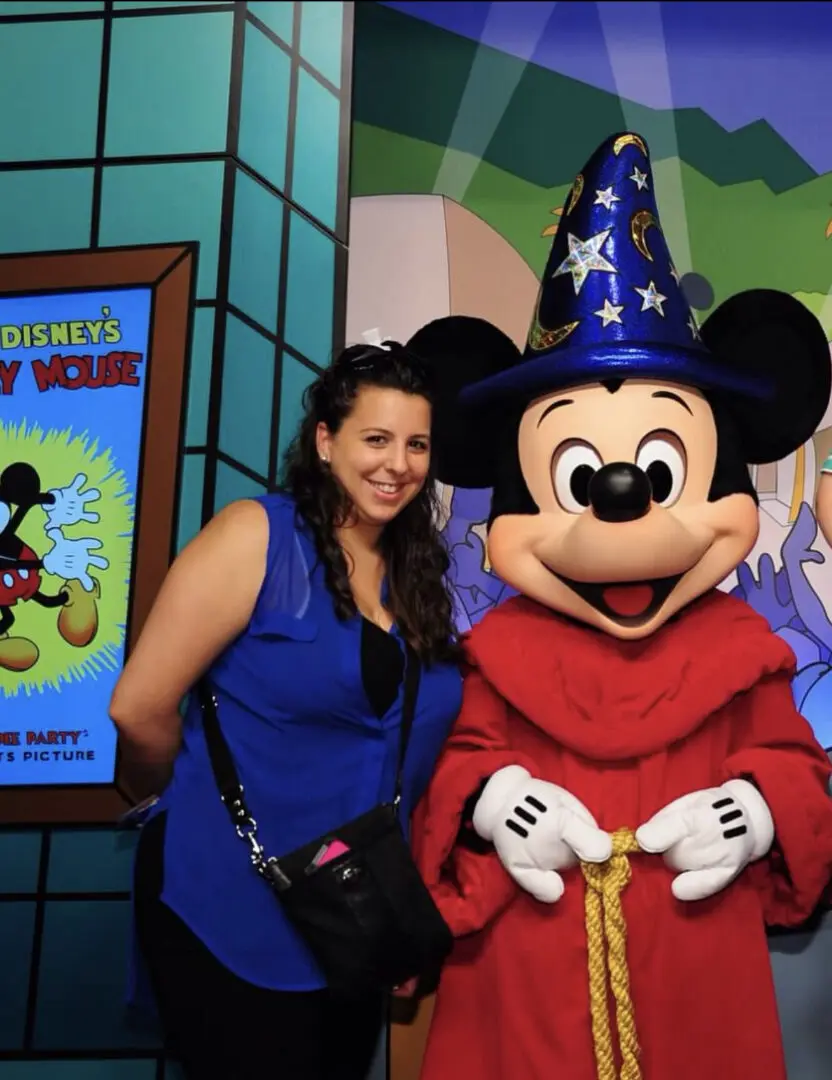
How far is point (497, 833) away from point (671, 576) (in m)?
0.47

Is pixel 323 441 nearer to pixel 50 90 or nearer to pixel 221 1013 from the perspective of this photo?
pixel 221 1013

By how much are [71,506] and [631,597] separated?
1.08 meters

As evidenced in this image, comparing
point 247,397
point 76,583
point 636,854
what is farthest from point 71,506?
point 636,854

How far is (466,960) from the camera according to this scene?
1811mm

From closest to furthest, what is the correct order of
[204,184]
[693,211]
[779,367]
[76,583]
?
1. [779,367]
2. [76,583]
3. [204,184]
4. [693,211]

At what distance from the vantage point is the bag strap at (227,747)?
154cm

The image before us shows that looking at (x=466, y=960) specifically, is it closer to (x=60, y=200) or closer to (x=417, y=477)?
(x=417, y=477)

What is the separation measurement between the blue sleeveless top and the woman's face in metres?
0.12

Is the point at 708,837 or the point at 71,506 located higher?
the point at 71,506

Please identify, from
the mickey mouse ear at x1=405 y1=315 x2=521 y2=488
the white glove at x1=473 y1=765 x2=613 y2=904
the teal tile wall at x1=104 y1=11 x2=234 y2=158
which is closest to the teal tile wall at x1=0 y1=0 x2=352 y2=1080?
Result: the teal tile wall at x1=104 y1=11 x2=234 y2=158

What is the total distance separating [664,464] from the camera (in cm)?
181

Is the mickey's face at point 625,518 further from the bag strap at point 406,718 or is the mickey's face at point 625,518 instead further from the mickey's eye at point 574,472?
the bag strap at point 406,718

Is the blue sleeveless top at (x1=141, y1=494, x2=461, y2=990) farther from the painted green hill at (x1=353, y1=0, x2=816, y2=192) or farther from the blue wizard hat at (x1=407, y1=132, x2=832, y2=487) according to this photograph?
the painted green hill at (x1=353, y1=0, x2=816, y2=192)

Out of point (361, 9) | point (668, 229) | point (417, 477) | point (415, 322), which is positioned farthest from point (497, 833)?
point (361, 9)
